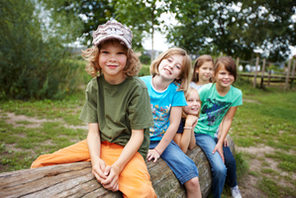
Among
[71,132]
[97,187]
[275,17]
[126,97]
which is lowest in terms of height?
[71,132]

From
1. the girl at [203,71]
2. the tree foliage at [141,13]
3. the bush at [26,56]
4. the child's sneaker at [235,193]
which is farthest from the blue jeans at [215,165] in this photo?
the bush at [26,56]

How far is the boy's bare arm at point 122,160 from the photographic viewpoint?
148 cm

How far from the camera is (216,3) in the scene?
10.0ft

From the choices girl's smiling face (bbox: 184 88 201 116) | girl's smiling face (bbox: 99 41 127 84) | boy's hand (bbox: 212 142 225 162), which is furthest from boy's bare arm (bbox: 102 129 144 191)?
boy's hand (bbox: 212 142 225 162)

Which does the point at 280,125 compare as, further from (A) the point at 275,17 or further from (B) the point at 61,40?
(B) the point at 61,40

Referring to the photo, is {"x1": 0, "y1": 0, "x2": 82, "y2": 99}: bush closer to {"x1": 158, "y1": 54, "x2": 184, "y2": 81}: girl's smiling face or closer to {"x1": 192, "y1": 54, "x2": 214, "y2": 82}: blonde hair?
{"x1": 192, "y1": 54, "x2": 214, "y2": 82}: blonde hair

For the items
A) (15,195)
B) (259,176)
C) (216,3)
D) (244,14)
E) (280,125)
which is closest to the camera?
(15,195)

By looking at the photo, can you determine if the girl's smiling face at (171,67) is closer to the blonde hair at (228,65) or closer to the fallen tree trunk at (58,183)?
the blonde hair at (228,65)

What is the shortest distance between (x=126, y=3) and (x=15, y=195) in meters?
5.12

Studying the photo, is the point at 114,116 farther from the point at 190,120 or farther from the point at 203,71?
the point at 203,71

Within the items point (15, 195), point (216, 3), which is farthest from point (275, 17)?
point (15, 195)

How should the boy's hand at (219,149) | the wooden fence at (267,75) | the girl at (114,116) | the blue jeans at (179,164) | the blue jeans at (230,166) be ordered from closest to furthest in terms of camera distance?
the girl at (114,116), the blue jeans at (179,164), the boy's hand at (219,149), the blue jeans at (230,166), the wooden fence at (267,75)

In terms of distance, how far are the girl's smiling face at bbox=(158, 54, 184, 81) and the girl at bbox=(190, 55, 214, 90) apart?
0.95 m

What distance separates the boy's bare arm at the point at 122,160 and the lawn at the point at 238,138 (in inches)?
74.9
